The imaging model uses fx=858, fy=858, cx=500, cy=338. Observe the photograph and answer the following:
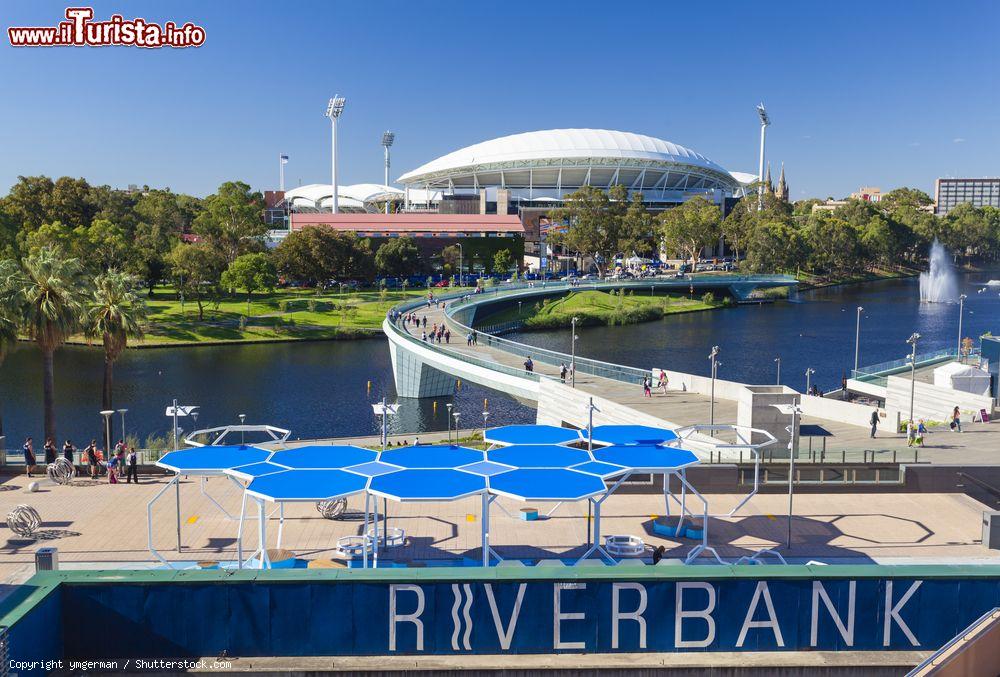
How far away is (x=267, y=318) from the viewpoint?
8506 centimetres

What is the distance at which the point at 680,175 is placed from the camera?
15988 centimetres

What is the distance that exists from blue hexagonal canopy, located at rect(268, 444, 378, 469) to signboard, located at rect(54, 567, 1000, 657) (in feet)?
22.7

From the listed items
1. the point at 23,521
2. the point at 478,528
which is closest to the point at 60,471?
the point at 23,521

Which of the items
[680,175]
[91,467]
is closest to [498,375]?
[91,467]

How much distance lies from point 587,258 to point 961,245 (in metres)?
97.8

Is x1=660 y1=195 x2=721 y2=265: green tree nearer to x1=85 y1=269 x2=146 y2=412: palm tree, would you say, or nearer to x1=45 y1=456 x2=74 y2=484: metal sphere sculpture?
x1=85 y1=269 x2=146 y2=412: palm tree

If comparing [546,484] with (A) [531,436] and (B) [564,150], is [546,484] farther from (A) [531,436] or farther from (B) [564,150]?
(B) [564,150]

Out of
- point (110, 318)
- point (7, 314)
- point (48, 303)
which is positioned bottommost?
point (110, 318)

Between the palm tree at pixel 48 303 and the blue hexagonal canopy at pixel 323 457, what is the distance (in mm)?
17619

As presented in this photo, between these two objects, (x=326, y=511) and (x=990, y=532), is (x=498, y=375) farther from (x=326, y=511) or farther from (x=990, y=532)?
(x=990, y=532)

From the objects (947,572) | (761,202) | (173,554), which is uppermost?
(761,202)

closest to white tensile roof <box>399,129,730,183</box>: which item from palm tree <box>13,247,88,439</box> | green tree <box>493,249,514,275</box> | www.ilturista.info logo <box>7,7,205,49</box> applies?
green tree <box>493,249,514,275</box>

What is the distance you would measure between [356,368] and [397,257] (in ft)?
151

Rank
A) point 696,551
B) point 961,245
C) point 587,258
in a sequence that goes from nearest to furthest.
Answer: point 696,551 → point 587,258 → point 961,245
